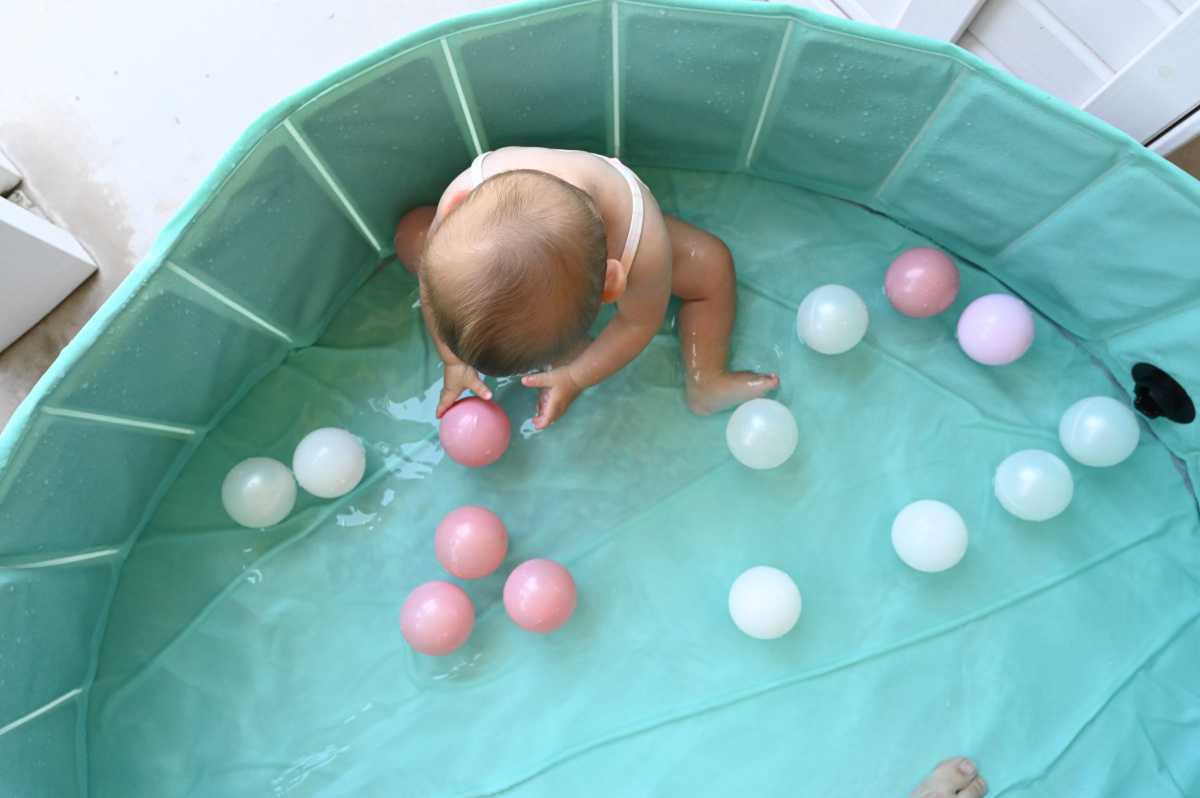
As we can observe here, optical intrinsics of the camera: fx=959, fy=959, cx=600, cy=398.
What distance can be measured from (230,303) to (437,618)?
40cm

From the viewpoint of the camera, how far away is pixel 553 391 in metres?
1.11

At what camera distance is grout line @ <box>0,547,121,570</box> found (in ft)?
3.12

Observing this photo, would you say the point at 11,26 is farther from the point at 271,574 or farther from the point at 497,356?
the point at 497,356

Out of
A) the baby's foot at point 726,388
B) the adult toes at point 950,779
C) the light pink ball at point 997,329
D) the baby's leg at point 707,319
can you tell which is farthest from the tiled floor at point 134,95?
the adult toes at point 950,779

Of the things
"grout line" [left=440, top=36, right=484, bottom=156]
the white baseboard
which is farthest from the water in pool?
the white baseboard

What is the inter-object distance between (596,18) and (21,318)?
83 centimetres

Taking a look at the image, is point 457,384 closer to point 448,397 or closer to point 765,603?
point 448,397

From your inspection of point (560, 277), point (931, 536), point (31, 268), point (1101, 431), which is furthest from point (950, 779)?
point (31, 268)

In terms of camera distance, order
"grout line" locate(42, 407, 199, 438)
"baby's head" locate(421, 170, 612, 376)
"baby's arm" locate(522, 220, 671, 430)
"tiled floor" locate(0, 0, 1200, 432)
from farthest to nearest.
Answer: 1. "tiled floor" locate(0, 0, 1200, 432)
2. "baby's arm" locate(522, 220, 671, 430)
3. "grout line" locate(42, 407, 199, 438)
4. "baby's head" locate(421, 170, 612, 376)

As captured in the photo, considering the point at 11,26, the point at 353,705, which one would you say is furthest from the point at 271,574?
the point at 11,26

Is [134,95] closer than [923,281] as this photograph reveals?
No

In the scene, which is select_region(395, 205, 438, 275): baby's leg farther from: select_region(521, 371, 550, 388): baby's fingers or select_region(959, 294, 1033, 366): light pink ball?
select_region(959, 294, 1033, 366): light pink ball

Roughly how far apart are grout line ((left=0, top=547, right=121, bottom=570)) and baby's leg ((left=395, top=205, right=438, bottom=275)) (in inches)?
18.6

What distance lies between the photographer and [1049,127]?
3.05ft
